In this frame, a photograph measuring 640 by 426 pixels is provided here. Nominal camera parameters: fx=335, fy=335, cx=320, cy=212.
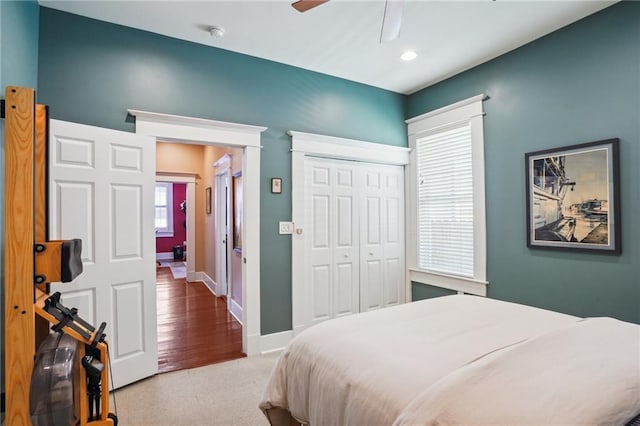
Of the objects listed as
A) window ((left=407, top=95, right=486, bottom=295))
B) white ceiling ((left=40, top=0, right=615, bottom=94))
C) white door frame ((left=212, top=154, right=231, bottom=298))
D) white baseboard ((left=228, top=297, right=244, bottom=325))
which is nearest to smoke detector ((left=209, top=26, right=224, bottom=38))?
white ceiling ((left=40, top=0, right=615, bottom=94))

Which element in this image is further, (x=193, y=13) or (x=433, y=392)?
(x=193, y=13)

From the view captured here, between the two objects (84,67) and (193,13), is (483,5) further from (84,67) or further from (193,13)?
(84,67)

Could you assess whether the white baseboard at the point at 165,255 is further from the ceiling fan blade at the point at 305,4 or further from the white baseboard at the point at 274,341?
the ceiling fan blade at the point at 305,4

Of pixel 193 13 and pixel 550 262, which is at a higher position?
pixel 193 13

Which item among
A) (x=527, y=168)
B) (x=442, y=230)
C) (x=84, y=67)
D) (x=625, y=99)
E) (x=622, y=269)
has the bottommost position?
(x=622, y=269)

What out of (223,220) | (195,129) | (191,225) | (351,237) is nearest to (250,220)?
(195,129)

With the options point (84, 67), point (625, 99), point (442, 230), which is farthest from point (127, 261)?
point (625, 99)

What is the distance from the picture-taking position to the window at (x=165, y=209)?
10031 mm

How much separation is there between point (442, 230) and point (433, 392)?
10.00 ft

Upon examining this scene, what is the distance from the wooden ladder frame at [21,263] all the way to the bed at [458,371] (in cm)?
107

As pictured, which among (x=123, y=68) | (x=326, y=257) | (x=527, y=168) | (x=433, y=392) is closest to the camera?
(x=433, y=392)

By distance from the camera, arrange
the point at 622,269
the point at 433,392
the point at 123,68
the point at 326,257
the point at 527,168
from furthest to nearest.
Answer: the point at 326,257 → the point at 527,168 → the point at 123,68 → the point at 622,269 → the point at 433,392

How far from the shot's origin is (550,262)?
291cm

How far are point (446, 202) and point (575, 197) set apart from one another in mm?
1296
